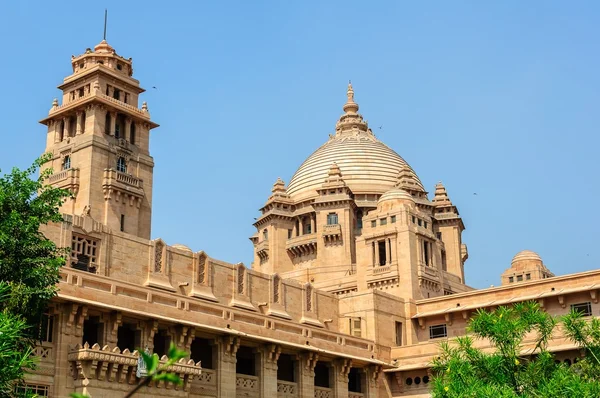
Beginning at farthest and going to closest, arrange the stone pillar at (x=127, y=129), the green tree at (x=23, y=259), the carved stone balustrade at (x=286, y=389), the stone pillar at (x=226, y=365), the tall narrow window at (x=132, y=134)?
1. the tall narrow window at (x=132, y=134)
2. the stone pillar at (x=127, y=129)
3. the carved stone balustrade at (x=286, y=389)
4. the stone pillar at (x=226, y=365)
5. the green tree at (x=23, y=259)

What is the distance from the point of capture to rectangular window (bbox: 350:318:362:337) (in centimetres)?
5144

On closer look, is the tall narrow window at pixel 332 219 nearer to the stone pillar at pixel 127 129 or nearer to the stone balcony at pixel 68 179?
the stone pillar at pixel 127 129

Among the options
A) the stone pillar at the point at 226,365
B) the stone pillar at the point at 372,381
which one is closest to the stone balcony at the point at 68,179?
the stone pillar at the point at 226,365

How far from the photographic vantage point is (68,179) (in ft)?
196

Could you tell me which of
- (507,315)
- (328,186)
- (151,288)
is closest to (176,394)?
(151,288)

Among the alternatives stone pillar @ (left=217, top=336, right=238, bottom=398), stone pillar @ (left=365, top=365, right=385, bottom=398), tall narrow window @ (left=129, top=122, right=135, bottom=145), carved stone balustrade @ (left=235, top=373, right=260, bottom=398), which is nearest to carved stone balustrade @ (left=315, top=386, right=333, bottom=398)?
stone pillar @ (left=365, top=365, right=385, bottom=398)

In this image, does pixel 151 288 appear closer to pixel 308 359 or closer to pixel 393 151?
pixel 308 359

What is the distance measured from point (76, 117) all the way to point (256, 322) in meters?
26.0

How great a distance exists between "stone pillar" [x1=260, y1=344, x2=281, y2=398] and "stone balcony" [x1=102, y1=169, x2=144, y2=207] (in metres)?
21.2

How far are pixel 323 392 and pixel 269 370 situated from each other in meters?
4.81

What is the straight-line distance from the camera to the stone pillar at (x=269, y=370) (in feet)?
140

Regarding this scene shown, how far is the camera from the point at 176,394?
37.3 m

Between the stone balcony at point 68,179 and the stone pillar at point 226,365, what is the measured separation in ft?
75.4

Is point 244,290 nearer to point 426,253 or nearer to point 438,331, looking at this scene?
point 438,331
